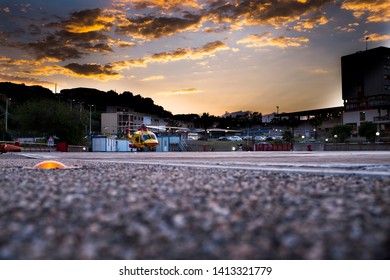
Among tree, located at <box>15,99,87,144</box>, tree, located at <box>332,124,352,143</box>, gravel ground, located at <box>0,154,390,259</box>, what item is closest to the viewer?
gravel ground, located at <box>0,154,390,259</box>

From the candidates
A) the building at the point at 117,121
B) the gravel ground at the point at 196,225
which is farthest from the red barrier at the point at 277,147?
the building at the point at 117,121

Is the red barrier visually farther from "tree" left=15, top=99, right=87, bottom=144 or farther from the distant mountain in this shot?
the distant mountain

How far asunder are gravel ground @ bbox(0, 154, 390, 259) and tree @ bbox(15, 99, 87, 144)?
195 ft

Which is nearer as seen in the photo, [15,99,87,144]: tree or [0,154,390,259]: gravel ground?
[0,154,390,259]: gravel ground

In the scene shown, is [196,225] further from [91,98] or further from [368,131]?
[91,98]

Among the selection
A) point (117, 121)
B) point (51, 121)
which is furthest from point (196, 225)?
point (117, 121)

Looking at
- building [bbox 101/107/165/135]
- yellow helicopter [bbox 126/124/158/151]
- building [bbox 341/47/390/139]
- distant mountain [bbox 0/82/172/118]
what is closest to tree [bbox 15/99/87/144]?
yellow helicopter [bbox 126/124/158/151]

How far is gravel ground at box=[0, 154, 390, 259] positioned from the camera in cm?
156

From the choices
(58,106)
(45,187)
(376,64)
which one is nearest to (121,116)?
(58,106)

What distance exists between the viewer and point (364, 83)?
99938mm

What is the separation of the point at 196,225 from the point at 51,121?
6186cm

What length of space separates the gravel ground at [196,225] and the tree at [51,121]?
59.6 m

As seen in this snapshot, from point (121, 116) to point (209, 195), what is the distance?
11791 centimetres
